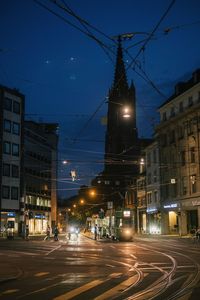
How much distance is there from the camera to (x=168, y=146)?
2601 inches

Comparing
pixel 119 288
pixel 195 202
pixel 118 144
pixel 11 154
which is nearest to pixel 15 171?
pixel 11 154

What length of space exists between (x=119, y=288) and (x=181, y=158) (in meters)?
47.9

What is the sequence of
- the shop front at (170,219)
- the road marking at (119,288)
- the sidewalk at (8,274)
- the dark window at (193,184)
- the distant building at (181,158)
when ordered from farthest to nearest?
1. the shop front at (170,219)
2. the dark window at (193,184)
3. the distant building at (181,158)
4. the sidewalk at (8,274)
5. the road marking at (119,288)

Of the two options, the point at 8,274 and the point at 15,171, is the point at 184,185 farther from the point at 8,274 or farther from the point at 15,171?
the point at 8,274

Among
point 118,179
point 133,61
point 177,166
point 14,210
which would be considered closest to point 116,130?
point 118,179

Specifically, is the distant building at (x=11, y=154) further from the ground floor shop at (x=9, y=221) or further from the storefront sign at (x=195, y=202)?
the storefront sign at (x=195, y=202)

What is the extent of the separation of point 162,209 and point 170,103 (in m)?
14.6

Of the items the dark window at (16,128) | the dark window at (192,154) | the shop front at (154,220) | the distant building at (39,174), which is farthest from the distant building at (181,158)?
the distant building at (39,174)

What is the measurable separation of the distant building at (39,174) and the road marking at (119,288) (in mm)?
67770

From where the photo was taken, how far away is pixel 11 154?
75750mm

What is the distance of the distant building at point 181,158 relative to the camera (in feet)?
190

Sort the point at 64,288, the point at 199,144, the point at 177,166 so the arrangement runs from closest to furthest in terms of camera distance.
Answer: the point at 64,288, the point at 199,144, the point at 177,166

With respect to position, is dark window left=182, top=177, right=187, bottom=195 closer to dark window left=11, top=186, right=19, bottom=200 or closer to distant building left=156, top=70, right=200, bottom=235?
distant building left=156, top=70, right=200, bottom=235

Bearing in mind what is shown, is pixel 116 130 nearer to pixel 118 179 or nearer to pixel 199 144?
pixel 118 179
